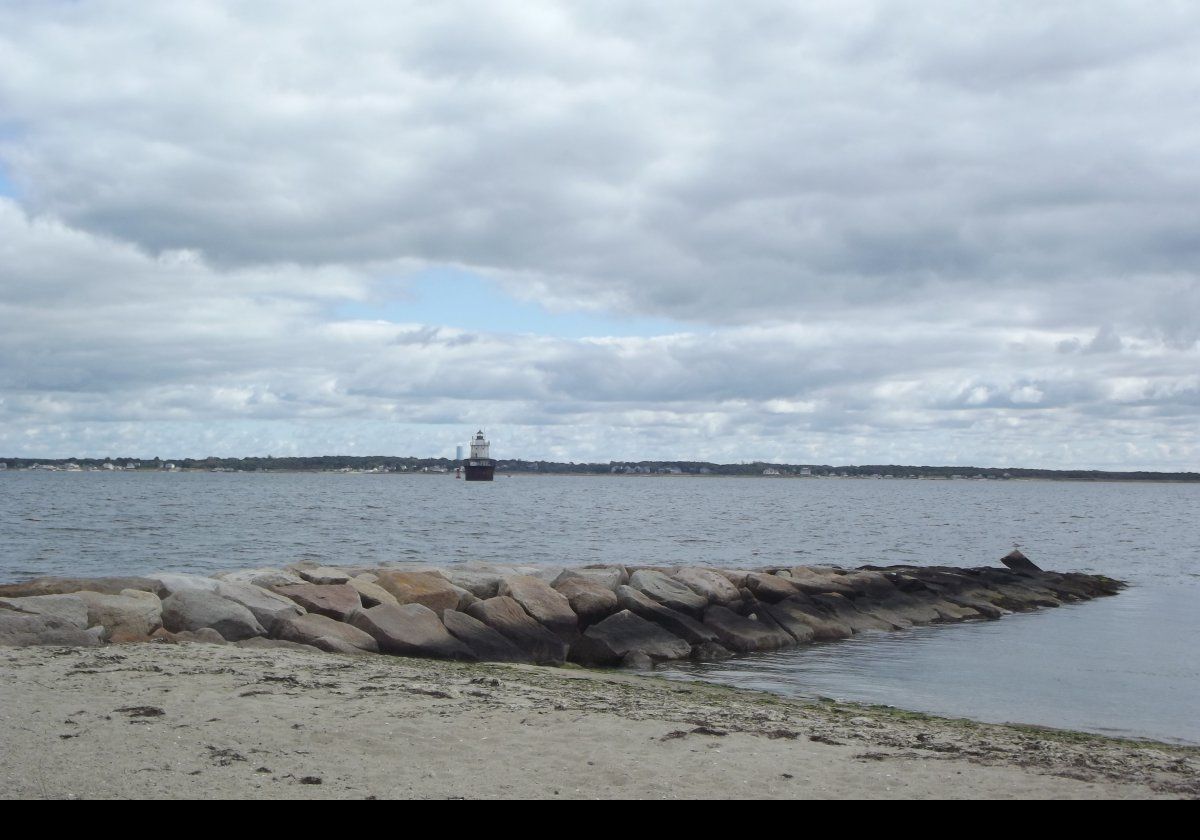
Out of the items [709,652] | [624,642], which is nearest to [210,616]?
[624,642]

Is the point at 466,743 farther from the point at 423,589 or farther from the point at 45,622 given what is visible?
the point at 423,589

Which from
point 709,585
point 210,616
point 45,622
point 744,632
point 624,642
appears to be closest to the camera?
point 45,622

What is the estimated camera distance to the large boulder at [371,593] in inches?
561

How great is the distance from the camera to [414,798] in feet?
18.9

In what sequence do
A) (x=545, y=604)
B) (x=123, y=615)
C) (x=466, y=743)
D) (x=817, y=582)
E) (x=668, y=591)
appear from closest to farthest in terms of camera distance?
1. (x=466, y=743)
2. (x=123, y=615)
3. (x=545, y=604)
4. (x=668, y=591)
5. (x=817, y=582)

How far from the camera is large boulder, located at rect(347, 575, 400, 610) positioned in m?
14.3

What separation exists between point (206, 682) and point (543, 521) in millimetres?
46199

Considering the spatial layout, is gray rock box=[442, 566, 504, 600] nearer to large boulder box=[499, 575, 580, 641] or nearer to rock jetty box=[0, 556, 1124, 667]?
rock jetty box=[0, 556, 1124, 667]

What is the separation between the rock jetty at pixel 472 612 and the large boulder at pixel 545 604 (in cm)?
2

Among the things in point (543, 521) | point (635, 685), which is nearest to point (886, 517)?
point (543, 521)

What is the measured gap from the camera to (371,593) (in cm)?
1453

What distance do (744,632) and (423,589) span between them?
4632 millimetres

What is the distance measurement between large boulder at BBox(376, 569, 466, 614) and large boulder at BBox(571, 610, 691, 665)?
182 centimetres
